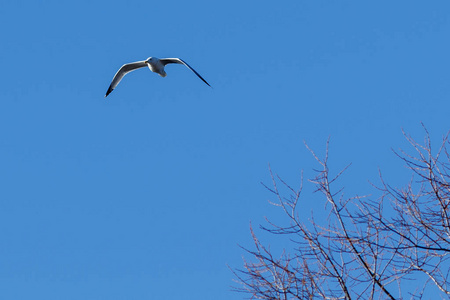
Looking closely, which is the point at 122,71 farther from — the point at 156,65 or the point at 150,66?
the point at 156,65

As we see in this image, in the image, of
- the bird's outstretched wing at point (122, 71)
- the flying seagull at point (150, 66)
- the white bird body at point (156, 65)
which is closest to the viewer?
the flying seagull at point (150, 66)

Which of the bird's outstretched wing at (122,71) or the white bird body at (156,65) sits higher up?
the bird's outstretched wing at (122,71)

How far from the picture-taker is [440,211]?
7.06m

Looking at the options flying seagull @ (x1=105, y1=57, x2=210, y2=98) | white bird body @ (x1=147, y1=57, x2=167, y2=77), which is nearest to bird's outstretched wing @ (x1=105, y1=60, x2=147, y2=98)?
flying seagull @ (x1=105, y1=57, x2=210, y2=98)

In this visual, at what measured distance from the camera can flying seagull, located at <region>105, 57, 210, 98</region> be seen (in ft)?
65.0

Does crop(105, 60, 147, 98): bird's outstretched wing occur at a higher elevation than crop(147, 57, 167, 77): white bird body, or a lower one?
higher

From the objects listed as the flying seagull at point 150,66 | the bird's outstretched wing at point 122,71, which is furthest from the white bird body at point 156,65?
the bird's outstretched wing at point 122,71

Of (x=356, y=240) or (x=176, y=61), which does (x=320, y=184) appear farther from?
(x=176, y=61)

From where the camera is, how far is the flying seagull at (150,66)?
19.8m

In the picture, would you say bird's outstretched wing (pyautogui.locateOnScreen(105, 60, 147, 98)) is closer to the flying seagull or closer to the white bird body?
the flying seagull

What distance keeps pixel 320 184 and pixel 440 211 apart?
1124 mm

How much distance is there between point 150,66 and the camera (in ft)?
66.9

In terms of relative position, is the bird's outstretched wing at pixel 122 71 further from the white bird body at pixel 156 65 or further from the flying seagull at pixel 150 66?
the white bird body at pixel 156 65

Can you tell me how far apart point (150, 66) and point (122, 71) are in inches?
73.1
